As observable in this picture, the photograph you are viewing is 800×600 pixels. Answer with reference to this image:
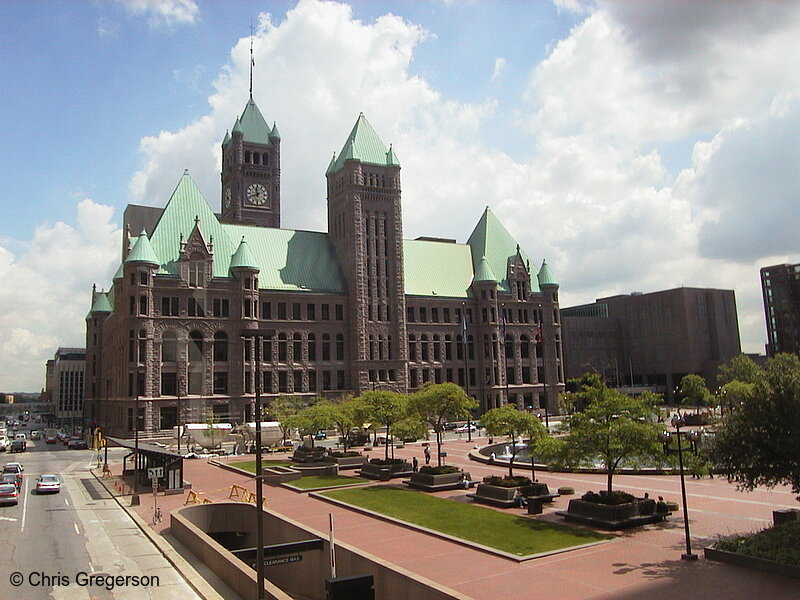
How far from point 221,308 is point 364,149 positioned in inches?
1357

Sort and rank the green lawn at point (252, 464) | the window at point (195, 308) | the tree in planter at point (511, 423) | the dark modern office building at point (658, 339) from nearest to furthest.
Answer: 1. the tree in planter at point (511, 423)
2. the green lawn at point (252, 464)
3. the window at point (195, 308)
4. the dark modern office building at point (658, 339)

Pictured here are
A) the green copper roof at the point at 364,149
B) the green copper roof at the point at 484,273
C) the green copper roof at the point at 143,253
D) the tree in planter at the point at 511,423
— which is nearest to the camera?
the tree in planter at the point at 511,423

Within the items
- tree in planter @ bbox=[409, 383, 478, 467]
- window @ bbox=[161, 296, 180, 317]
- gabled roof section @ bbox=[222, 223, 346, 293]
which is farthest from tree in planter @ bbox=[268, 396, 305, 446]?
tree in planter @ bbox=[409, 383, 478, 467]

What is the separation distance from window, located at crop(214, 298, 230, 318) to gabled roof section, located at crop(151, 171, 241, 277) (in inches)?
157

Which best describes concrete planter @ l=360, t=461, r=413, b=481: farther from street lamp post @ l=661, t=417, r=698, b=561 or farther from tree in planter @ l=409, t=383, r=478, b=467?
street lamp post @ l=661, t=417, r=698, b=561

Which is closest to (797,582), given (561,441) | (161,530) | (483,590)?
(483,590)

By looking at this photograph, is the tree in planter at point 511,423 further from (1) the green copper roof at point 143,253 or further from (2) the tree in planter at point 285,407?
(1) the green copper roof at point 143,253

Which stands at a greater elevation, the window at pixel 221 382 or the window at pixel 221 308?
the window at pixel 221 308

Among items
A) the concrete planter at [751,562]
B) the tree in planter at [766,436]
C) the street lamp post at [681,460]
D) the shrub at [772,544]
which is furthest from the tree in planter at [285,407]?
the shrub at [772,544]

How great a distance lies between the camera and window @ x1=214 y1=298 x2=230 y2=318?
8994cm

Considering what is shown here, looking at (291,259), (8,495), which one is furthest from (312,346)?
(8,495)

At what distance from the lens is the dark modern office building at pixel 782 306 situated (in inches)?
6171

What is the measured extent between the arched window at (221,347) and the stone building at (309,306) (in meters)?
0.14

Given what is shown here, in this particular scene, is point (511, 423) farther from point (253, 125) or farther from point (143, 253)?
point (253, 125)
